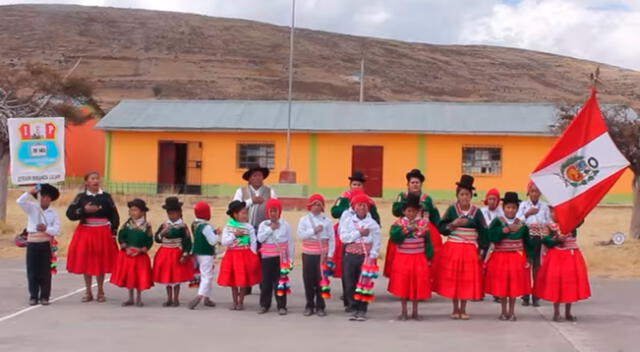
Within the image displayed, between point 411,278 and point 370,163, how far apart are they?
2083 centimetres

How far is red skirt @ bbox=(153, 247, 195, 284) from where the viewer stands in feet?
33.4

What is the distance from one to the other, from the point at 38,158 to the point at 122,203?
1705 cm

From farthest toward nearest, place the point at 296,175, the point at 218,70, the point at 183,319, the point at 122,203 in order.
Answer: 1. the point at 218,70
2. the point at 296,175
3. the point at 122,203
4. the point at 183,319

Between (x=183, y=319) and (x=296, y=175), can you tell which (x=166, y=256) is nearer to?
(x=183, y=319)

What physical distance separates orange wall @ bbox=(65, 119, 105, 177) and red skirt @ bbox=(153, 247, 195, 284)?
2672 centimetres

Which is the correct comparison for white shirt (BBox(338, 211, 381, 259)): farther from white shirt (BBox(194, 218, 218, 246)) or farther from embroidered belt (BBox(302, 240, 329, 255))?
white shirt (BBox(194, 218, 218, 246))

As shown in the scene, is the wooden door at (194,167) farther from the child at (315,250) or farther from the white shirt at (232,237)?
the child at (315,250)

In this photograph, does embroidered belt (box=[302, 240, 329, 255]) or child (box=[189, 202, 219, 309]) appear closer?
embroidered belt (box=[302, 240, 329, 255])

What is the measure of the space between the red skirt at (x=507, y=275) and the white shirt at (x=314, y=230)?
6.01 feet

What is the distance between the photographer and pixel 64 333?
859 cm

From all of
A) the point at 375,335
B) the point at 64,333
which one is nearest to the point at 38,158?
the point at 64,333

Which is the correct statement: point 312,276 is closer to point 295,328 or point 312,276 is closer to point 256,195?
point 295,328

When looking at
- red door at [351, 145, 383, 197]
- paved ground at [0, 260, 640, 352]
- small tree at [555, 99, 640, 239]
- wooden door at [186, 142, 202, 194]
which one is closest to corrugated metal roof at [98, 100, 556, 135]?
red door at [351, 145, 383, 197]

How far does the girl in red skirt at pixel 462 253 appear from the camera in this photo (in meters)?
Result: 9.47
